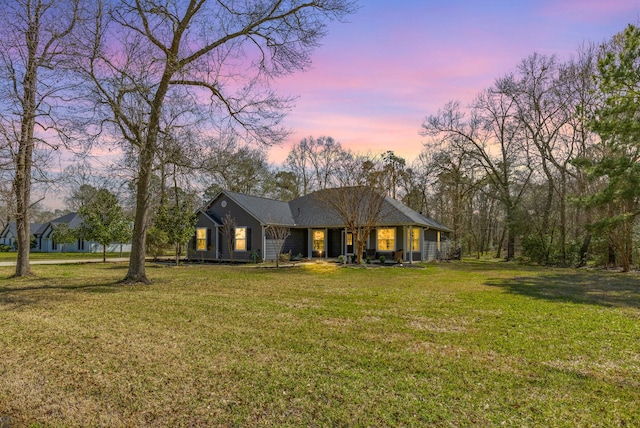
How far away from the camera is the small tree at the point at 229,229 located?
21203 mm

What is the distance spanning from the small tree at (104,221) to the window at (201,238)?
4510 mm

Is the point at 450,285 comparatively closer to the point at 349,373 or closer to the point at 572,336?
the point at 572,336

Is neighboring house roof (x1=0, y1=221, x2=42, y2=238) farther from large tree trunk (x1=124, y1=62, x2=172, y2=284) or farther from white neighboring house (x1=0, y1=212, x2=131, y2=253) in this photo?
large tree trunk (x1=124, y1=62, x2=172, y2=284)

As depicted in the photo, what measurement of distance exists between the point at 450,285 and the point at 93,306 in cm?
981

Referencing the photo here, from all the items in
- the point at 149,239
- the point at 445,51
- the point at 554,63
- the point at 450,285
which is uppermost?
the point at 554,63

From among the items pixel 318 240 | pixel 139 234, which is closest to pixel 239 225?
pixel 318 240

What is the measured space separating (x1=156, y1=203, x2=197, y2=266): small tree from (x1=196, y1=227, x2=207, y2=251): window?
2502 millimetres

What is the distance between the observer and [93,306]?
7875 mm

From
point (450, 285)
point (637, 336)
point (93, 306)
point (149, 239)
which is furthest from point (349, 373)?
point (149, 239)

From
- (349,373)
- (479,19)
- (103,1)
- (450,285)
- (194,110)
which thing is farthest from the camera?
(450,285)

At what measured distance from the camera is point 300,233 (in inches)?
949

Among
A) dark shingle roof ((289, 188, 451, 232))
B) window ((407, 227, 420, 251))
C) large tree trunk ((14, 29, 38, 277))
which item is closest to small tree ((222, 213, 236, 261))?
dark shingle roof ((289, 188, 451, 232))

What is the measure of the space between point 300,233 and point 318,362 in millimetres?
19761

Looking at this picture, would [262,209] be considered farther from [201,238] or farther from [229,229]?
[201,238]
